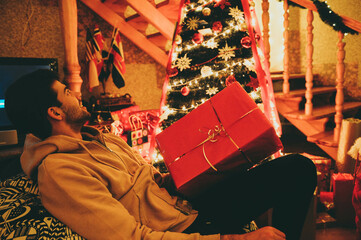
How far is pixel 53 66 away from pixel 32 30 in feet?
3.00

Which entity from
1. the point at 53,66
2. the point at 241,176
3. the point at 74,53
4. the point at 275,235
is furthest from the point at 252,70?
the point at 53,66

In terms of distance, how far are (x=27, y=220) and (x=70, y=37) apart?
159 centimetres

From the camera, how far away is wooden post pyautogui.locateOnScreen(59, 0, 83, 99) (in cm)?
196

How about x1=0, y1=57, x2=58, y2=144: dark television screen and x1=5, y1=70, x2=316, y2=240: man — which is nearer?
x1=5, y1=70, x2=316, y2=240: man

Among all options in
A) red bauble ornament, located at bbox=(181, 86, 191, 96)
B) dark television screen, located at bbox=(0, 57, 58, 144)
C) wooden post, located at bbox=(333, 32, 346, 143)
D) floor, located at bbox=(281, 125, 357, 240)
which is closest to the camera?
floor, located at bbox=(281, 125, 357, 240)

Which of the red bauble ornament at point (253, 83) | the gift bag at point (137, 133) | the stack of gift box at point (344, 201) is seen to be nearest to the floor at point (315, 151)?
the stack of gift box at point (344, 201)

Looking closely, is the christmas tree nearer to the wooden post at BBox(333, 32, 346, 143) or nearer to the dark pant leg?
the dark pant leg

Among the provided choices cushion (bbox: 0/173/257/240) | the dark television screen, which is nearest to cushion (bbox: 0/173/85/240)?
cushion (bbox: 0/173/257/240)

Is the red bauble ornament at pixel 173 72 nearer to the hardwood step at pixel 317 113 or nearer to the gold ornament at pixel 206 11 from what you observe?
the gold ornament at pixel 206 11

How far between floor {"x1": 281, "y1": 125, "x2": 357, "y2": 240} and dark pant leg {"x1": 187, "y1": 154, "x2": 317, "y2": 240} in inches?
35.2

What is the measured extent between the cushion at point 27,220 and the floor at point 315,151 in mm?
1609

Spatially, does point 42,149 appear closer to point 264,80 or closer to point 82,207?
point 82,207

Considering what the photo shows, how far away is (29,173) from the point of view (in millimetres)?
898

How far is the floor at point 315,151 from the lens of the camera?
5.52ft
